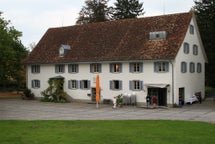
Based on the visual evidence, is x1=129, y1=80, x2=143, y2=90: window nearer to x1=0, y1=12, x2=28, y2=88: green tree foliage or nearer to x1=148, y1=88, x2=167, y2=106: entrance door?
x1=148, y1=88, x2=167, y2=106: entrance door

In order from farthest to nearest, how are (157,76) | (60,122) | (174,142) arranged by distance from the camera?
(157,76) → (60,122) → (174,142)

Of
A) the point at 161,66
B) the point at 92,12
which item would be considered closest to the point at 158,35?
the point at 161,66

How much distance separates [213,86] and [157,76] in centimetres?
2184

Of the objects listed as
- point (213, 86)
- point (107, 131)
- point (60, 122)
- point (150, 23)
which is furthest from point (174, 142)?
point (213, 86)

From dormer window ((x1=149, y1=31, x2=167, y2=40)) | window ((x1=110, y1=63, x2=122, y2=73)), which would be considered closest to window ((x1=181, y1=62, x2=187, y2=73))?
dormer window ((x1=149, y1=31, x2=167, y2=40))

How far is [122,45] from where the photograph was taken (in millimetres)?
40875

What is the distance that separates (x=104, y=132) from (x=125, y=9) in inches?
1891

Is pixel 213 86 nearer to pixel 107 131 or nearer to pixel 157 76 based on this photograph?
pixel 157 76

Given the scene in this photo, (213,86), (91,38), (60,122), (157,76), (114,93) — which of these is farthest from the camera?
(213,86)

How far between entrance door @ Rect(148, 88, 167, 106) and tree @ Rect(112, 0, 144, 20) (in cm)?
2895

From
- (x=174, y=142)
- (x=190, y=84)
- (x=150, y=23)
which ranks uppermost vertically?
(x=150, y=23)

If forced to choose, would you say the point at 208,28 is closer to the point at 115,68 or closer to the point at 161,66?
the point at 161,66

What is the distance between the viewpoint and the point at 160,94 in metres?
37.5

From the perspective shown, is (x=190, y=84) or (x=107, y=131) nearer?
(x=107, y=131)
